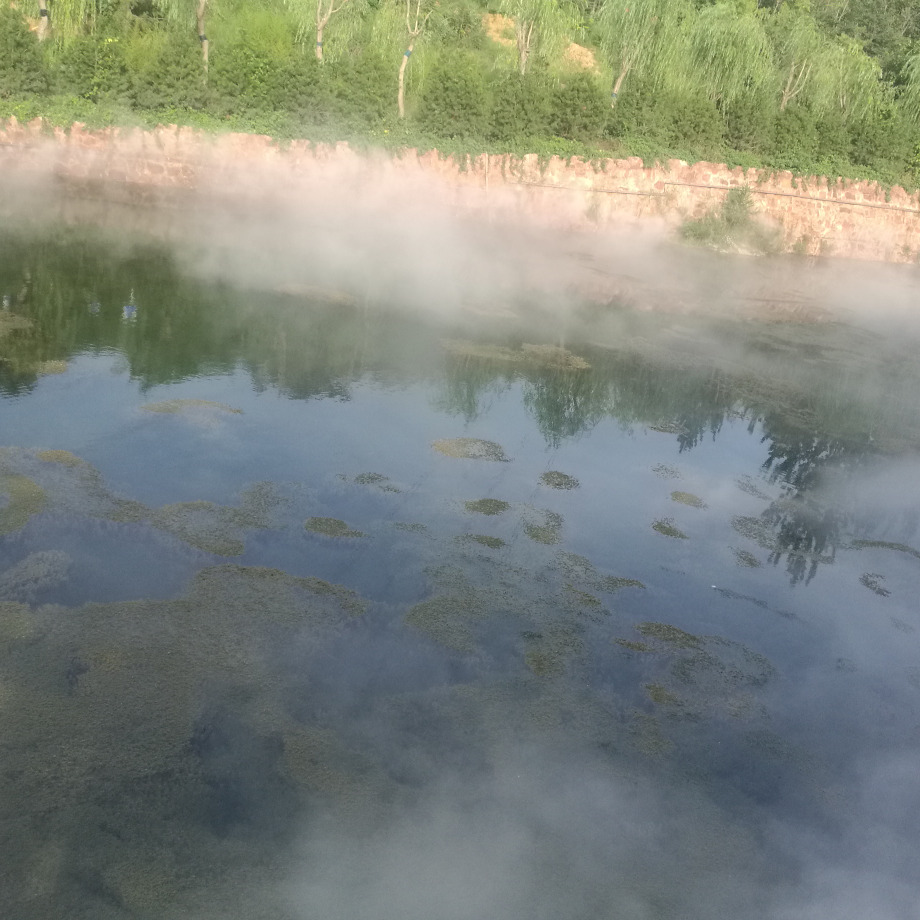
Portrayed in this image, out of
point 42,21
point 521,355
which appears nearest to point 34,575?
point 521,355

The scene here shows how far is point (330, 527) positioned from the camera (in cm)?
896

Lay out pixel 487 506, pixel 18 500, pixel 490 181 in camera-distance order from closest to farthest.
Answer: pixel 18 500 < pixel 487 506 < pixel 490 181

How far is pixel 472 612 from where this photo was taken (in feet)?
26.6

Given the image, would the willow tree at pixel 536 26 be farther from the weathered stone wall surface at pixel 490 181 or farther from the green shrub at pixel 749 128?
the green shrub at pixel 749 128

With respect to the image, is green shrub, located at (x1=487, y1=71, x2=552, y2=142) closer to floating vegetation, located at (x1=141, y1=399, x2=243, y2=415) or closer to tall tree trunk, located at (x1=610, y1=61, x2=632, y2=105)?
tall tree trunk, located at (x1=610, y1=61, x2=632, y2=105)

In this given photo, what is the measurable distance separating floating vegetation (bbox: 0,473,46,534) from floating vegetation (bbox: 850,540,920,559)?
26.0ft

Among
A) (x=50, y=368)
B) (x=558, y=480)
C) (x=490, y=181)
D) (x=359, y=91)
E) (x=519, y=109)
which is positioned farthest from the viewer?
(x=519, y=109)

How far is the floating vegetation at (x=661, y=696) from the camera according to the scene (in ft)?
24.3

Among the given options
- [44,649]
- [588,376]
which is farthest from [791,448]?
[44,649]

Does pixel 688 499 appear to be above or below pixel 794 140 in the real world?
below

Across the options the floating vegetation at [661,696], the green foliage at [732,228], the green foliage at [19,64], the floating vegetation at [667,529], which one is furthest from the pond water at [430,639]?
the green foliage at [732,228]

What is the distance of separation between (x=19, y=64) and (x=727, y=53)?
726 inches

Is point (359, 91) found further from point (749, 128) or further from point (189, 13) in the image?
point (749, 128)

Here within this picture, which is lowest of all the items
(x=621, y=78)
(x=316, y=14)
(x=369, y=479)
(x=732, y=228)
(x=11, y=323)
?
(x=369, y=479)
